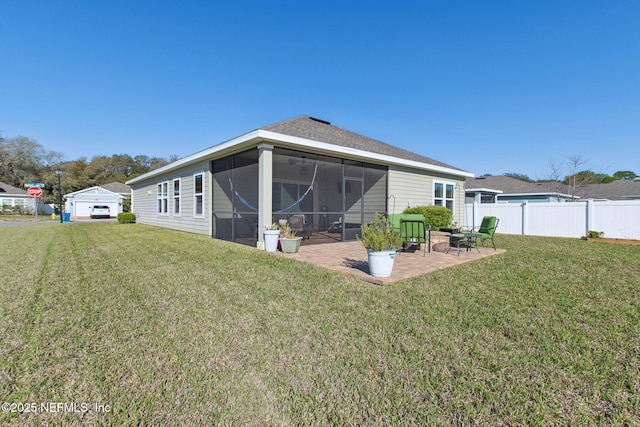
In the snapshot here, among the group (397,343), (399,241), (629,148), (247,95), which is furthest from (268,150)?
(629,148)

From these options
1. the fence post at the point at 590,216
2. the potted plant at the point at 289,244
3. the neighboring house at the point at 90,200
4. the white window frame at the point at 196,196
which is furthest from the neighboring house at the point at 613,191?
the neighboring house at the point at 90,200

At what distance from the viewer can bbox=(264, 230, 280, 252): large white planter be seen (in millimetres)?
6918

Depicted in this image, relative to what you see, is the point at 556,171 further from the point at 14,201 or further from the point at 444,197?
the point at 14,201

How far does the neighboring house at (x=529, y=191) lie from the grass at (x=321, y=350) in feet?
57.1

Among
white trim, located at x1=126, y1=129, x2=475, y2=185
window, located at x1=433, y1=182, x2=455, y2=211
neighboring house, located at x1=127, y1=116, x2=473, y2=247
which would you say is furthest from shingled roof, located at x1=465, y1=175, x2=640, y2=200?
white trim, located at x1=126, y1=129, x2=475, y2=185

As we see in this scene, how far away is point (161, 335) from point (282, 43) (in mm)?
12071

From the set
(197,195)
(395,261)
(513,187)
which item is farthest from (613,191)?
(197,195)

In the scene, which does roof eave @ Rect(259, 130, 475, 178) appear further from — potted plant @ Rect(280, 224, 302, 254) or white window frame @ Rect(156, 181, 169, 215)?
white window frame @ Rect(156, 181, 169, 215)

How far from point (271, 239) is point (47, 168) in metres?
53.6

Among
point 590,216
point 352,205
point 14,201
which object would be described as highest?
point 14,201

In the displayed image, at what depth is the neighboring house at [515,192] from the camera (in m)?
21.0

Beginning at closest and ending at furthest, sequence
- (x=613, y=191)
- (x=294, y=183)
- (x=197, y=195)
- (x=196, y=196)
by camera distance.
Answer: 1. (x=197, y=195)
2. (x=196, y=196)
3. (x=294, y=183)
4. (x=613, y=191)

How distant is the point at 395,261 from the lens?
586cm

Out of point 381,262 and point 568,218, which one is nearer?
point 381,262
